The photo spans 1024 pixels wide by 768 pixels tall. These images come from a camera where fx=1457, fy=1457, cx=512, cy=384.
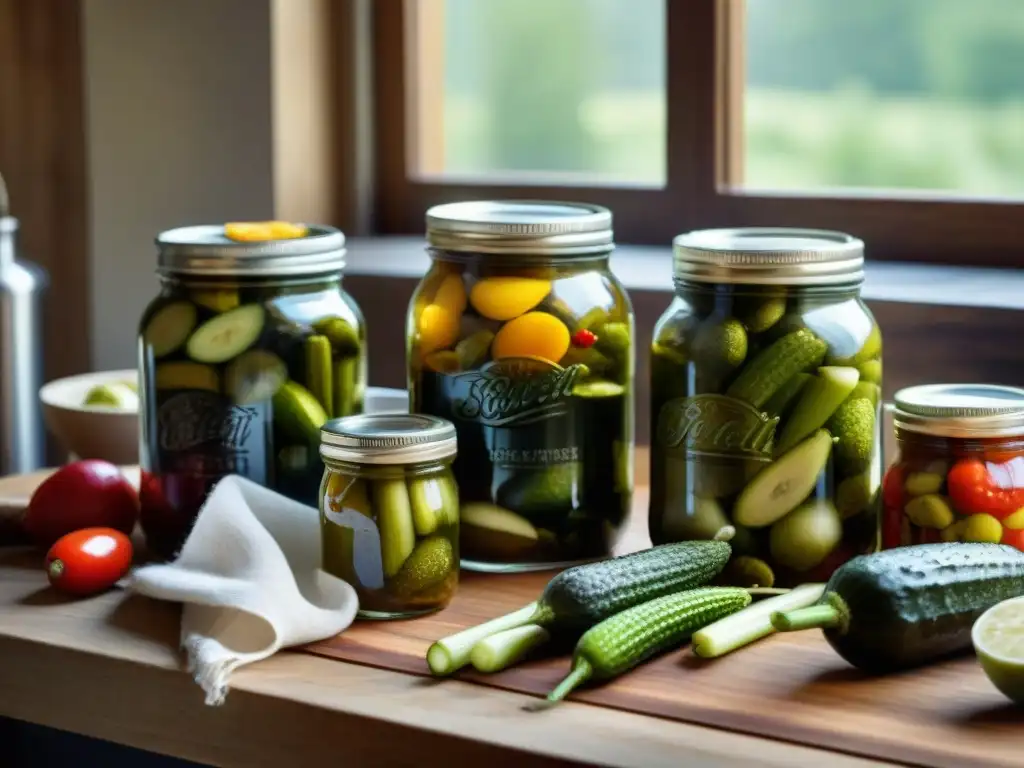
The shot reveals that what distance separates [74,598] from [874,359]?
584 mm

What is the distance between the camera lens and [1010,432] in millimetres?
956

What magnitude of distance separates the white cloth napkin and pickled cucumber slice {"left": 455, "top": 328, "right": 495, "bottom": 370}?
0.51ft

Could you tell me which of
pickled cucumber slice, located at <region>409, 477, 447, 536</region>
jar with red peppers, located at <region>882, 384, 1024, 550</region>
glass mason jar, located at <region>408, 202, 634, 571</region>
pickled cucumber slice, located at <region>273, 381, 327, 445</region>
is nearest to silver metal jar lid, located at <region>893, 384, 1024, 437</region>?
jar with red peppers, located at <region>882, 384, 1024, 550</region>

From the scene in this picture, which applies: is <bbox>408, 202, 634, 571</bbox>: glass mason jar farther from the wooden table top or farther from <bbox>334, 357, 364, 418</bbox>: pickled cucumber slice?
the wooden table top

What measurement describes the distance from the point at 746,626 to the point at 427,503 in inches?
8.7

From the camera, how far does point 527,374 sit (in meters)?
1.02

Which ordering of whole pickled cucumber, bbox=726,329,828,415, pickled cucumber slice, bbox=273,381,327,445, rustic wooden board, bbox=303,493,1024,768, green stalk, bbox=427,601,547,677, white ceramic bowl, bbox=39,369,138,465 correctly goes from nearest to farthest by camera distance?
rustic wooden board, bbox=303,493,1024,768, green stalk, bbox=427,601,547,677, whole pickled cucumber, bbox=726,329,828,415, pickled cucumber slice, bbox=273,381,327,445, white ceramic bowl, bbox=39,369,138,465

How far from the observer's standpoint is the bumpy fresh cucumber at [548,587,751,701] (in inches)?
32.9

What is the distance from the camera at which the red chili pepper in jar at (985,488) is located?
0.95 meters

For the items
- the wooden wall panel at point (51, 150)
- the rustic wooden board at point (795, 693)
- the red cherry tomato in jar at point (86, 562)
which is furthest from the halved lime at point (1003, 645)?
the wooden wall panel at point (51, 150)

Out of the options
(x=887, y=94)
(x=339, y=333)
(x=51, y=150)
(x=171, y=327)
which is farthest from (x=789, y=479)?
(x=887, y=94)

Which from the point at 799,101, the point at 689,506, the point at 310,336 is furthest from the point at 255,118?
the point at 799,101

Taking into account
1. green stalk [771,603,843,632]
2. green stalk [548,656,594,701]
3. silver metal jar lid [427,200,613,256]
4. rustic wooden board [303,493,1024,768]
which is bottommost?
rustic wooden board [303,493,1024,768]

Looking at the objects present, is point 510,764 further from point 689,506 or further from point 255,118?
point 255,118
